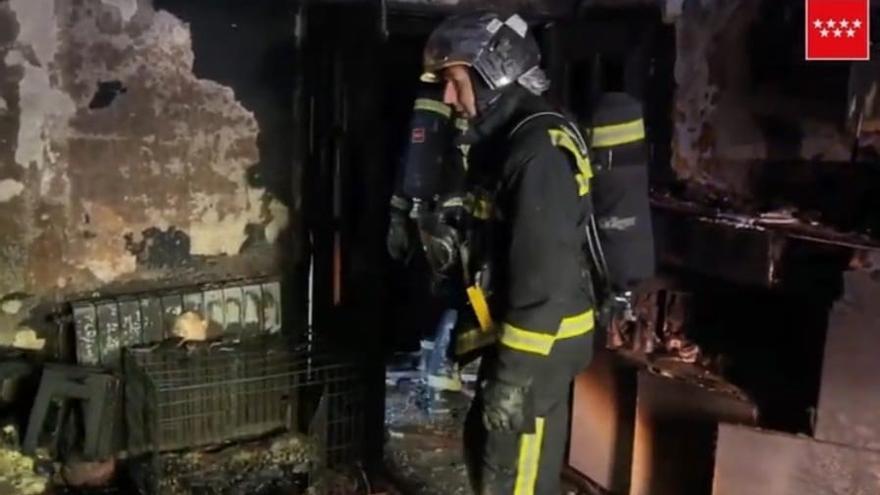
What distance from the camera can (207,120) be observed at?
3.85 metres

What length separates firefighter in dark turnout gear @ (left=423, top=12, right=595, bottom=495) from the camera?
2750 millimetres

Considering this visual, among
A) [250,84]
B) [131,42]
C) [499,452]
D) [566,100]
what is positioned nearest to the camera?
[499,452]

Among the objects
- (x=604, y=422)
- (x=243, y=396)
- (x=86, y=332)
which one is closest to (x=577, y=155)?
(x=604, y=422)

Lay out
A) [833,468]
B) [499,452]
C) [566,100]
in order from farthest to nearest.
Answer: [566,100], [833,468], [499,452]

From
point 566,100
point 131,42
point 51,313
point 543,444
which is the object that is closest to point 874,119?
point 566,100

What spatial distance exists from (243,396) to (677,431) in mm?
1821

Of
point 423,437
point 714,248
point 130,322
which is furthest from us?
point 423,437

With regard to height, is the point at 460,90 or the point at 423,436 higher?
the point at 460,90

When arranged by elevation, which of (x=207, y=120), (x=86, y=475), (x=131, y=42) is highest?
(x=131, y=42)

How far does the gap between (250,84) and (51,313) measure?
49.3 inches

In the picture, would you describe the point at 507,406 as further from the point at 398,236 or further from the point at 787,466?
the point at 787,466

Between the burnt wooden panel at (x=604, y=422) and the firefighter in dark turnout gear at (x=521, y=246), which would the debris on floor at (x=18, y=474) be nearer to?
the firefighter in dark turnout gear at (x=521, y=246)

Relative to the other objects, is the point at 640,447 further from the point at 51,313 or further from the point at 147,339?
the point at 51,313

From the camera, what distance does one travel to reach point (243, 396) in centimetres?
395
